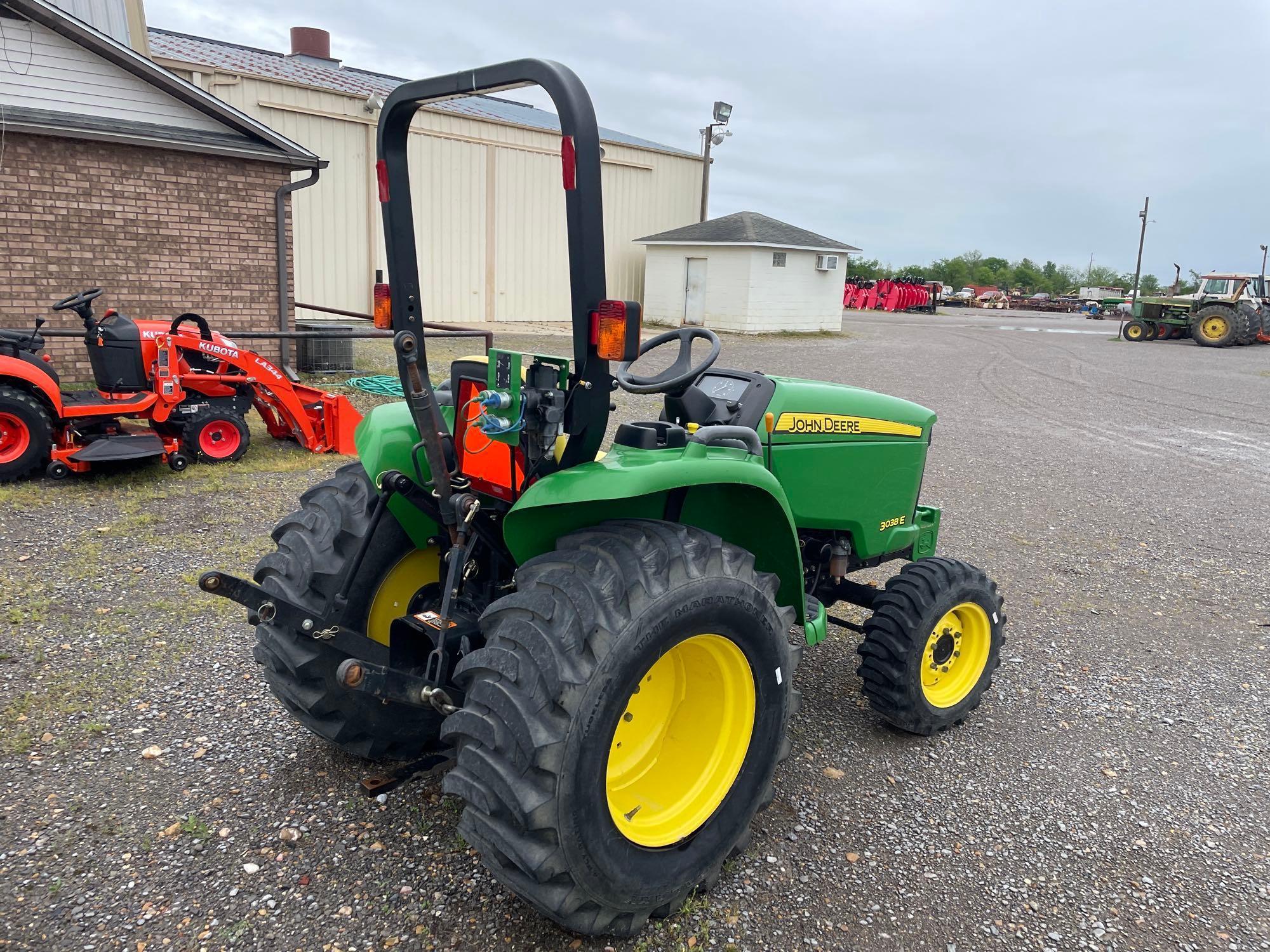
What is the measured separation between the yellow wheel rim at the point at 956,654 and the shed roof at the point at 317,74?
13962 mm

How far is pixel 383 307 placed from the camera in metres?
2.41

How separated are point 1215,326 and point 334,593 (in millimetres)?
27664

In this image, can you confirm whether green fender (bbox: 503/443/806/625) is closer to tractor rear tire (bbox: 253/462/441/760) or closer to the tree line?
tractor rear tire (bbox: 253/462/441/760)

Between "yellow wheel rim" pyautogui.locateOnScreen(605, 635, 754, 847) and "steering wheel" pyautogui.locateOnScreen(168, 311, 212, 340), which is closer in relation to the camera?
"yellow wheel rim" pyautogui.locateOnScreen(605, 635, 754, 847)

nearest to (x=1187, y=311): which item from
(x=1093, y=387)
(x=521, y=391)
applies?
(x=1093, y=387)

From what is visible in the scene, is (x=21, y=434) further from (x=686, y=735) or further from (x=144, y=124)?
(x=686, y=735)

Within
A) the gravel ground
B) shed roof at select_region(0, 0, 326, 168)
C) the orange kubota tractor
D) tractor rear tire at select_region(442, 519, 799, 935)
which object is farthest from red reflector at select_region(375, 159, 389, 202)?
shed roof at select_region(0, 0, 326, 168)

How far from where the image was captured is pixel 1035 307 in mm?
53500

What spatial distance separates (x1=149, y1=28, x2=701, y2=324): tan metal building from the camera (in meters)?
17.4

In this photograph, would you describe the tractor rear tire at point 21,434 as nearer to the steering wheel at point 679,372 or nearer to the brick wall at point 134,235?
the brick wall at point 134,235

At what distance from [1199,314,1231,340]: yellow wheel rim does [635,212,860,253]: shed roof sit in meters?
9.80

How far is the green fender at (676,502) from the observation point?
7.14 feet

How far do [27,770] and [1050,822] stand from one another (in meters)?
3.31

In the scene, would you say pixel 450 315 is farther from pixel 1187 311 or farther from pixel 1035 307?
pixel 1035 307
